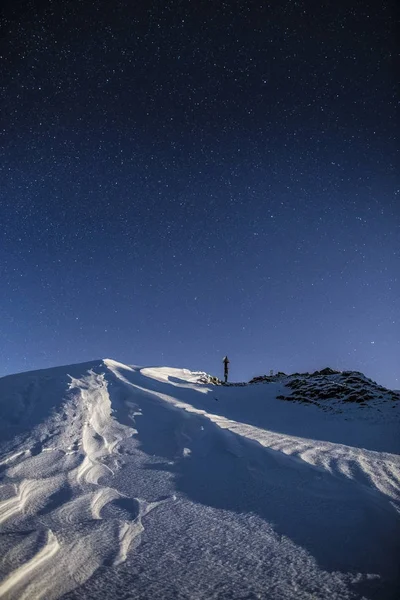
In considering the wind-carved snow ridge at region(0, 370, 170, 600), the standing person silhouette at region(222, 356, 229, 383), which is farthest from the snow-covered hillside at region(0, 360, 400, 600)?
the standing person silhouette at region(222, 356, 229, 383)

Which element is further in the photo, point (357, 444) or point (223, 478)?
point (357, 444)

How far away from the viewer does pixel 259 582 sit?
6.63ft

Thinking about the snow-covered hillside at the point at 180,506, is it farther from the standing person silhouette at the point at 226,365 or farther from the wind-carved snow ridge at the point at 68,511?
the standing person silhouette at the point at 226,365

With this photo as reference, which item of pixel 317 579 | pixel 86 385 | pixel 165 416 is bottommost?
pixel 317 579

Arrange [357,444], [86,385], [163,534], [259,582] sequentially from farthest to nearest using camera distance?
[86,385], [357,444], [163,534], [259,582]

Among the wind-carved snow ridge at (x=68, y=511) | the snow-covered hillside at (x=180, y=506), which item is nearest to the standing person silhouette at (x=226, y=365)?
the snow-covered hillside at (x=180, y=506)

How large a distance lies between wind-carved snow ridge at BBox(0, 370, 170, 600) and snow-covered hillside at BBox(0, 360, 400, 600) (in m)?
0.01

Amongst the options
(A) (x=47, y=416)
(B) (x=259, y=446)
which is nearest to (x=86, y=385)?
(A) (x=47, y=416)

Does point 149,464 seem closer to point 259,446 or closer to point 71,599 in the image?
point 259,446

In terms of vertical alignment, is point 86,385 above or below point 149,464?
above

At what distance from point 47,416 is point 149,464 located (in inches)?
96.1

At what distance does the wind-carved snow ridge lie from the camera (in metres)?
2.04

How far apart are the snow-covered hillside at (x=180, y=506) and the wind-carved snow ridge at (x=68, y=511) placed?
0.01 metres

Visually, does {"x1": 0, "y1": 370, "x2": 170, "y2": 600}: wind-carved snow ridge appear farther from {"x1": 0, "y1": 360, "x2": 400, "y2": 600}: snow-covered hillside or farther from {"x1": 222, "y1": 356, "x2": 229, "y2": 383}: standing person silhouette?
{"x1": 222, "y1": 356, "x2": 229, "y2": 383}: standing person silhouette
